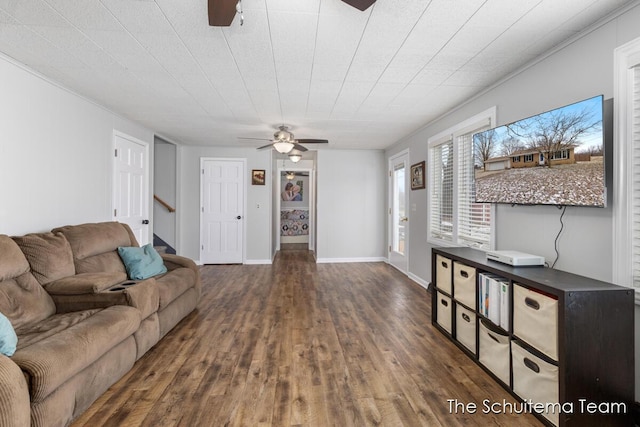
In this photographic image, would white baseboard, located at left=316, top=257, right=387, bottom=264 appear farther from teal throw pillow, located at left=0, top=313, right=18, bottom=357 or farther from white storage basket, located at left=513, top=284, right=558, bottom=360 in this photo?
teal throw pillow, located at left=0, top=313, right=18, bottom=357

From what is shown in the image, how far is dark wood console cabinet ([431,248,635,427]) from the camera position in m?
1.52

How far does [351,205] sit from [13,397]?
550 cm

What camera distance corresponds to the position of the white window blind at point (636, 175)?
1646 mm

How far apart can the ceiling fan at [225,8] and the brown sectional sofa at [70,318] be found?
1884mm

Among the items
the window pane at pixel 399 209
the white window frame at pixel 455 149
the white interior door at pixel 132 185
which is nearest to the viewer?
the white window frame at pixel 455 149

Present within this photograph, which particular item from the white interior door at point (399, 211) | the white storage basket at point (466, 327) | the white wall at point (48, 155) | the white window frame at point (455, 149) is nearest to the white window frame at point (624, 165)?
the white storage basket at point (466, 327)

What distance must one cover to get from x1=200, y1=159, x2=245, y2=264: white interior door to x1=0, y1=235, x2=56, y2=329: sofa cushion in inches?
150

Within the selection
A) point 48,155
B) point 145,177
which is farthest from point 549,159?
point 145,177

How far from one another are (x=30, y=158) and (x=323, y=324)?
3.07m

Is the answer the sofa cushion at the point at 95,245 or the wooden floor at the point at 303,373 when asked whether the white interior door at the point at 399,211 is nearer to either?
the wooden floor at the point at 303,373

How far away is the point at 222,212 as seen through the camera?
6.03 metres

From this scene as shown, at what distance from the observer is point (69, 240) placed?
261 cm

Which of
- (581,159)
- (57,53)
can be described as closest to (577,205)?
(581,159)

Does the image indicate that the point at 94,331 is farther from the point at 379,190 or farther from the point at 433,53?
the point at 379,190
